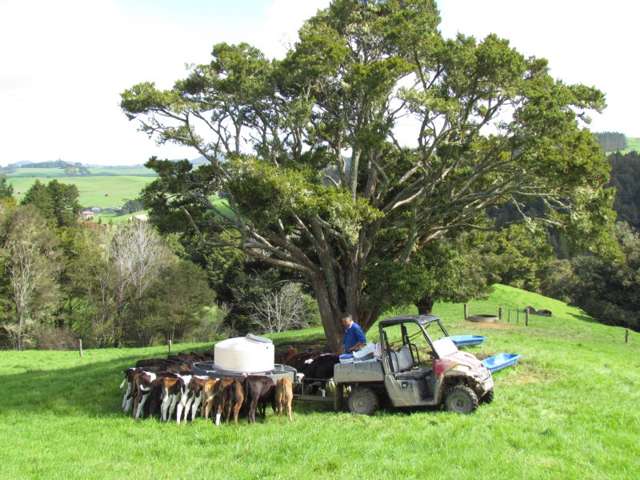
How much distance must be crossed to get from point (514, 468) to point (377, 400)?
4333 millimetres

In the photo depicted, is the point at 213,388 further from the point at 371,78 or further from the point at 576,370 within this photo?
the point at 576,370

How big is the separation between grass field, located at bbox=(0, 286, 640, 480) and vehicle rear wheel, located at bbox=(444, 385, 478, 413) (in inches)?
9.2

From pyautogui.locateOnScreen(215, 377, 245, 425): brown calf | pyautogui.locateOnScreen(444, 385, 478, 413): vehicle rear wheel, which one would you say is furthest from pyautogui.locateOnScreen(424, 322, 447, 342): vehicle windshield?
pyautogui.locateOnScreen(215, 377, 245, 425): brown calf

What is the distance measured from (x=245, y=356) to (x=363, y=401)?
9.34 ft

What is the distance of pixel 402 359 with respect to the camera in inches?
504

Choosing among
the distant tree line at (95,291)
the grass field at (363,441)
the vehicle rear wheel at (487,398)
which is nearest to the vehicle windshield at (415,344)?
the vehicle rear wheel at (487,398)

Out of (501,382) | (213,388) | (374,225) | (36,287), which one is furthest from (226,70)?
(36,287)

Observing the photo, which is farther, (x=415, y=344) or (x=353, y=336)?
(x=415, y=344)

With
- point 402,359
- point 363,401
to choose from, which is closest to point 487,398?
point 402,359

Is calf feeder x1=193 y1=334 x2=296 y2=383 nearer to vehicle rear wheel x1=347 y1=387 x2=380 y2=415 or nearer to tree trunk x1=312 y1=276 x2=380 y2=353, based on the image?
vehicle rear wheel x1=347 y1=387 x2=380 y2=415

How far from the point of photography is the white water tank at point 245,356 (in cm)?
1348

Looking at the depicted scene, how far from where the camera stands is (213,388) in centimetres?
1249

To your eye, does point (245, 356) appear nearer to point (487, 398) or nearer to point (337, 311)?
point (487, 398)

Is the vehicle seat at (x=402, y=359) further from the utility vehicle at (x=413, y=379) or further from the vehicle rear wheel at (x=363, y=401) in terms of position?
the vehicle rear wheel at (x=363, y=401)
